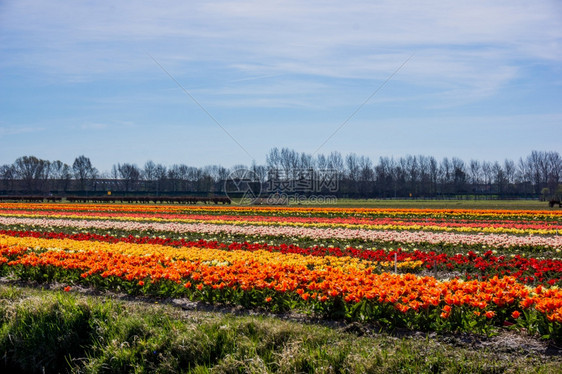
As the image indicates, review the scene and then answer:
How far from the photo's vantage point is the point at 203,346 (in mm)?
6309

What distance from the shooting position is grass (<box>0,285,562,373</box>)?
561cm

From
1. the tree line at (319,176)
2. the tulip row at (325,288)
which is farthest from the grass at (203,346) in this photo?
the tree line at (319,176)

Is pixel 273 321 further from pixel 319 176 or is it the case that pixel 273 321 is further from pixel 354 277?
pixel 319 176

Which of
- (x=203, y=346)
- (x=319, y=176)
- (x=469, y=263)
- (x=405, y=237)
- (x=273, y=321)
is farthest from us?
(x=319, y=176)

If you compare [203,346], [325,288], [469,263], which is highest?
[325,288]

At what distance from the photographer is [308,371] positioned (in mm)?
5691

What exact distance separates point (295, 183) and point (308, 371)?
87875 millimetres

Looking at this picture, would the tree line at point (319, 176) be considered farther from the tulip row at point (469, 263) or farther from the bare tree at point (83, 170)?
the tulip row at point (469, 263)

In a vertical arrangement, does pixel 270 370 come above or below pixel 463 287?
below

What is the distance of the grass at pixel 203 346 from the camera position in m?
5.61

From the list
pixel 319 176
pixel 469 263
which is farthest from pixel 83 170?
pixel 469 263

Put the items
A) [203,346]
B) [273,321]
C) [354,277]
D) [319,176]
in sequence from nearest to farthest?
1. [203,346]
2. [273,321]
3. [354,277]
4. [319,176]

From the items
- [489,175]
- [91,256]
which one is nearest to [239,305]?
[91,256]

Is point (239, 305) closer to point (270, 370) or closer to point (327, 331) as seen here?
point (327, 331)
